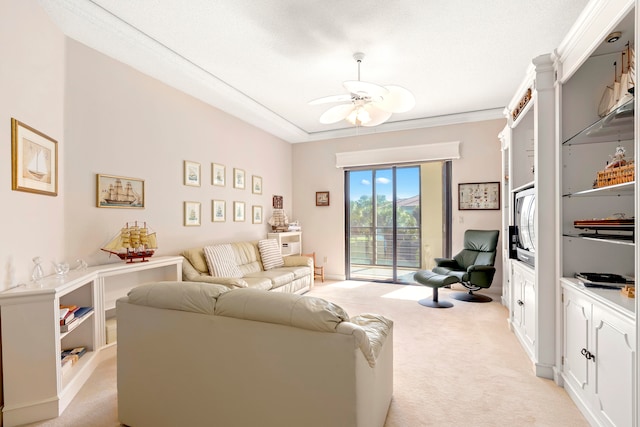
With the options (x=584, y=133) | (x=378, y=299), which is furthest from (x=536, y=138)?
(x=378, y=299)

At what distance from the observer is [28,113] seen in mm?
2201

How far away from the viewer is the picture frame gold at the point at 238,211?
15.9 feet

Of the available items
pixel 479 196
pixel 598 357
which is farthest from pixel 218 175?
pixel 598 357

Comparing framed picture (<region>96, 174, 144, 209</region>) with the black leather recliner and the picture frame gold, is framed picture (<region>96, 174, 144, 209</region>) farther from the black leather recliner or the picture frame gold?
the black leather recliner

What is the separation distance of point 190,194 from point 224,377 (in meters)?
2.99

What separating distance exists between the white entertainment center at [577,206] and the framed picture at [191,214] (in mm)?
3791

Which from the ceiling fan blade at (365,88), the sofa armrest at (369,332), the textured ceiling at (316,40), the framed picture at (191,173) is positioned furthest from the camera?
the framed picture at (191,173)

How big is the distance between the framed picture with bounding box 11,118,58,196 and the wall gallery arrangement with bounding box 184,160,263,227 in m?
1.52

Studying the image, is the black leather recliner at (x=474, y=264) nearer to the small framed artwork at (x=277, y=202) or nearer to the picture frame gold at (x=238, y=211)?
the small framed artwork at (x=277, y=202)

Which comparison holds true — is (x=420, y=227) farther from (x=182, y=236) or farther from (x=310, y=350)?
(x=310, y=350)

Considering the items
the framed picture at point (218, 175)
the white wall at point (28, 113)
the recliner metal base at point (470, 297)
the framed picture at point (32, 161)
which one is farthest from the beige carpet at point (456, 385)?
the framed picture at point (218, 175)

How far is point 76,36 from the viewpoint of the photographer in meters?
2.69

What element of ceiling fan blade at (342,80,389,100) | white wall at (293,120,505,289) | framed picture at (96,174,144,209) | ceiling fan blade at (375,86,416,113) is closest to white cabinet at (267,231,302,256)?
white wall at (293,120,505,289)

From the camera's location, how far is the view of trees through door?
548cm
